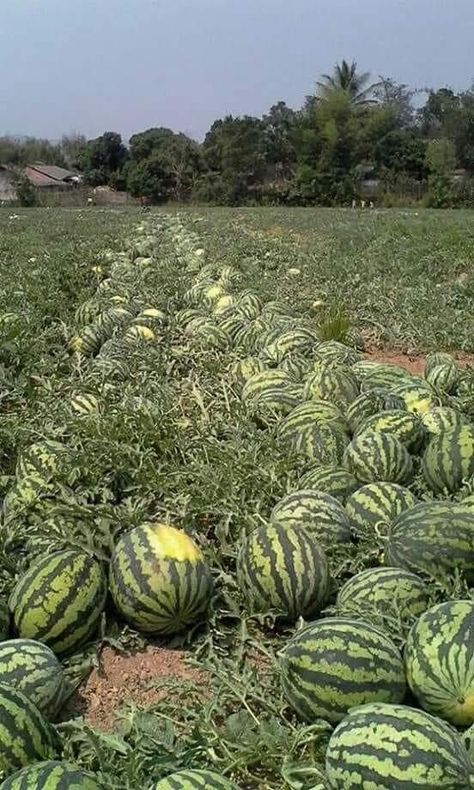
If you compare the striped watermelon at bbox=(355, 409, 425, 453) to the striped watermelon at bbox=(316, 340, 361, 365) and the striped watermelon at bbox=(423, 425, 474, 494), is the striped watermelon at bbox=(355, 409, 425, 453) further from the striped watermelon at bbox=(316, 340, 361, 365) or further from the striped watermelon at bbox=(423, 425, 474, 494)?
the striped watermelon at bbox=(316, 340, 361, 365)

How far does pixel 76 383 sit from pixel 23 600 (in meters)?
2.20

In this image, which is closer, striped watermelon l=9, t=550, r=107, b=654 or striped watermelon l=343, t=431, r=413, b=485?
striped watermelon l=9, t=550, r=107, b=654

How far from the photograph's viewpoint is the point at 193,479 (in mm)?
3590

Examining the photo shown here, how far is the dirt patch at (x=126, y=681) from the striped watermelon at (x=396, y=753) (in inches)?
29.0

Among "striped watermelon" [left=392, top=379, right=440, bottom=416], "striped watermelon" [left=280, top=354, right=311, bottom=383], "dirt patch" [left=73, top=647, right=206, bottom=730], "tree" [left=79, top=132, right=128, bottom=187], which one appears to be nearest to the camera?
"dirt patch" [left=73, top=647, right=206, bottom=730]

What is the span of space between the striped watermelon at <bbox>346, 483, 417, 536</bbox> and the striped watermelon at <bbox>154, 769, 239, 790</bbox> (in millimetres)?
1368

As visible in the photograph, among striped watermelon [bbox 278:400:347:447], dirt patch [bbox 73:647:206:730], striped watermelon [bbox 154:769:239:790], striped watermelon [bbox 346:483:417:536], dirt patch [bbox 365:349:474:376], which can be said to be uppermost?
striped watermelon [bbox 278:400:347:447]

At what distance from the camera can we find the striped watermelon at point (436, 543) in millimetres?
2855

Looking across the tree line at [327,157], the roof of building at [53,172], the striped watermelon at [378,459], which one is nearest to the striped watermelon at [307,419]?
the striped watermelon at [378,459]


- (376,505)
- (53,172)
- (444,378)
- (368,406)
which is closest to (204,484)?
(376,505)

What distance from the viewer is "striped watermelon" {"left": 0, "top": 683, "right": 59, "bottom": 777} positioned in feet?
6.88

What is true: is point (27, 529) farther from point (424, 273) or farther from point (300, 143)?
point (300, 143)

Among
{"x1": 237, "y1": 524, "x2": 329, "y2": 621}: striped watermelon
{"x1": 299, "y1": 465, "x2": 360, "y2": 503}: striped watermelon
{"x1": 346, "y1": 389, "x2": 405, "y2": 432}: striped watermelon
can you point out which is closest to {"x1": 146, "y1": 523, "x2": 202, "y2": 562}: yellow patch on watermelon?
{"x1": 237, "y1": 524, "x2": 329, "y2": 621}: striped watermelon

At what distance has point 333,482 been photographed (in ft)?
11.7
